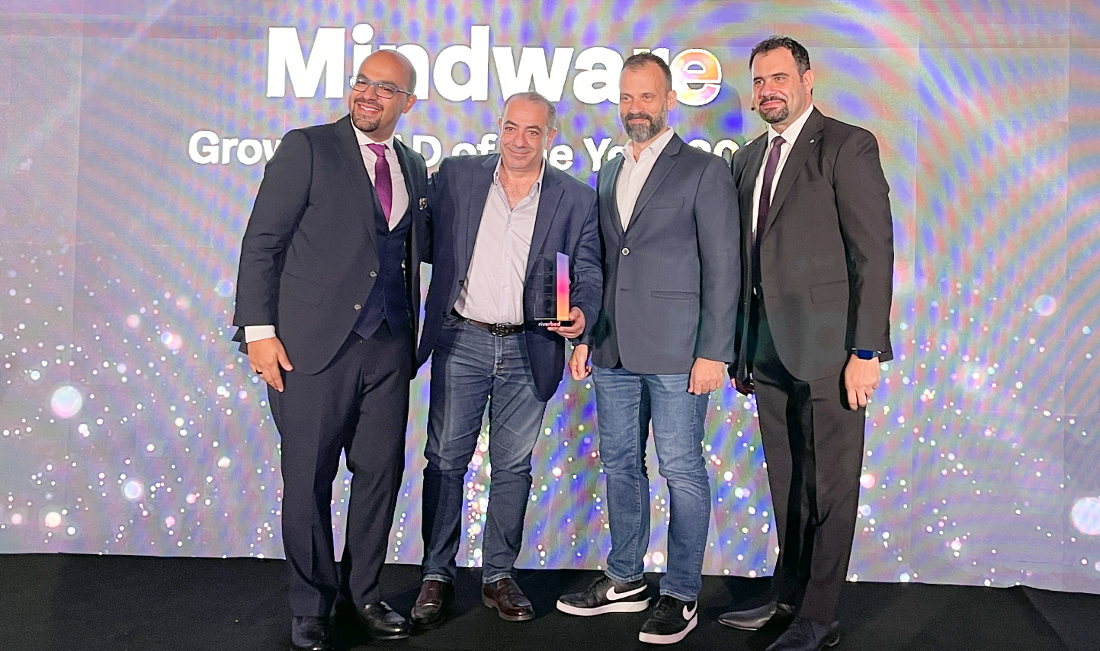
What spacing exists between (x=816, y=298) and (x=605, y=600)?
123cm

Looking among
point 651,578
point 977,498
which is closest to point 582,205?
point 651,578

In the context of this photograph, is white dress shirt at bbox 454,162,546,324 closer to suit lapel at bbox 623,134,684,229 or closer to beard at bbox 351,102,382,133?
suit lapel at bbox 623,134,684,229

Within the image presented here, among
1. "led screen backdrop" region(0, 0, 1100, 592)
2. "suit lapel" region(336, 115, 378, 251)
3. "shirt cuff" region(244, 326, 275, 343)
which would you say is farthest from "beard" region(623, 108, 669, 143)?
"shirt cuff" region(244, 326, 275, 343)

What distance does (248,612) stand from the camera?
2.80 m

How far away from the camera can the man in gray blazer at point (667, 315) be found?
8.65 feet

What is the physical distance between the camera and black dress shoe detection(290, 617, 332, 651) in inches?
96.0

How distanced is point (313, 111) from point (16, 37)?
48.9 inches

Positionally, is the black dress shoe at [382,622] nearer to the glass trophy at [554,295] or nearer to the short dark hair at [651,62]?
the glass trophy at [554,295]

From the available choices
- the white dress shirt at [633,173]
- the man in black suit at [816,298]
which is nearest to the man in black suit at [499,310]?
the white dress shirt at [633,173]

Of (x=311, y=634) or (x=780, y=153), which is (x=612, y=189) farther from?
(x=311, y=634)

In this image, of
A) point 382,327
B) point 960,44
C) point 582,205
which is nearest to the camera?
point 382,327

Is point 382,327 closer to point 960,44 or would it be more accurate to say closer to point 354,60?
point 354,60

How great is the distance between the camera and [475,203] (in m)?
2.76

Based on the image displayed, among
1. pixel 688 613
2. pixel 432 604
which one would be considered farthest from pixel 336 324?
pixel 688 613
